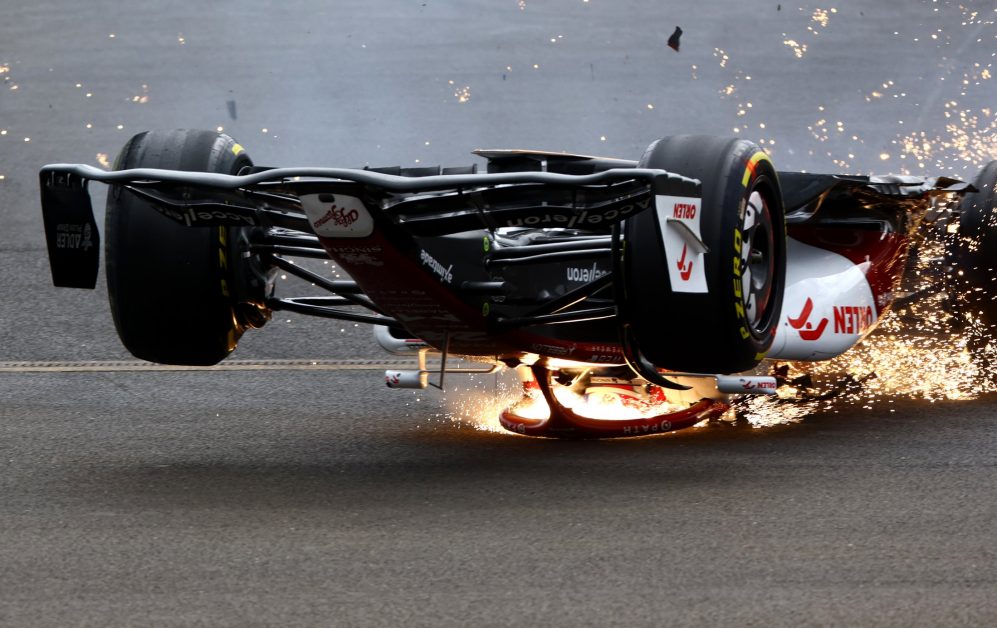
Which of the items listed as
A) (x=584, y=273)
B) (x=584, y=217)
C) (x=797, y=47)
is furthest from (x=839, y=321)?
(x=797, y=47)

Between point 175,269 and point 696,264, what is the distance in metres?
1.96

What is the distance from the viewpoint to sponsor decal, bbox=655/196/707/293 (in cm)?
419

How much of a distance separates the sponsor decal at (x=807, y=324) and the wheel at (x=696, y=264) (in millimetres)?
1074

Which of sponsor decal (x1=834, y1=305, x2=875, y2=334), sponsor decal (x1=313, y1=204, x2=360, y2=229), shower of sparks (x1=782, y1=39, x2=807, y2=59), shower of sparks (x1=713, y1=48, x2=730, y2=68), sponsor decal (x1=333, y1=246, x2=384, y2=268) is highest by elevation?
sponsor decal (x1=313, y1=204, x2=360, y2=229)

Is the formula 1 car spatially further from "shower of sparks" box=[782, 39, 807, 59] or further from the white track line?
"shower of sparks" box=[782, 39, 807, 59]

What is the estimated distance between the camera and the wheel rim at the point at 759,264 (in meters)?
4.60

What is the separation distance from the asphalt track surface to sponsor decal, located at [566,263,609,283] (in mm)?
684

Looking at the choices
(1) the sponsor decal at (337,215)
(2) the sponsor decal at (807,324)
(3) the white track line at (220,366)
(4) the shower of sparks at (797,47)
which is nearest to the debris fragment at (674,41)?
(4) the shower of sparks at (797,47)

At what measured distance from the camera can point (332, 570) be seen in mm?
3379

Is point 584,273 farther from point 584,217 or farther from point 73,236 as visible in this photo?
point 73,236

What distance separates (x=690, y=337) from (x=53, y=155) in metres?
8.26

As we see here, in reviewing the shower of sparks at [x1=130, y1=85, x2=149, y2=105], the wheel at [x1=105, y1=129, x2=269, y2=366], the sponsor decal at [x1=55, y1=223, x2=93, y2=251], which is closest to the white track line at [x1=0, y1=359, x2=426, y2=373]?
the wheel at [x1=105, y1=129, x2=269, y2=366]

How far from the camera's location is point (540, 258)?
15.5 feet

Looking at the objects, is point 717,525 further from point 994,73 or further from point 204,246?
point 994,73
